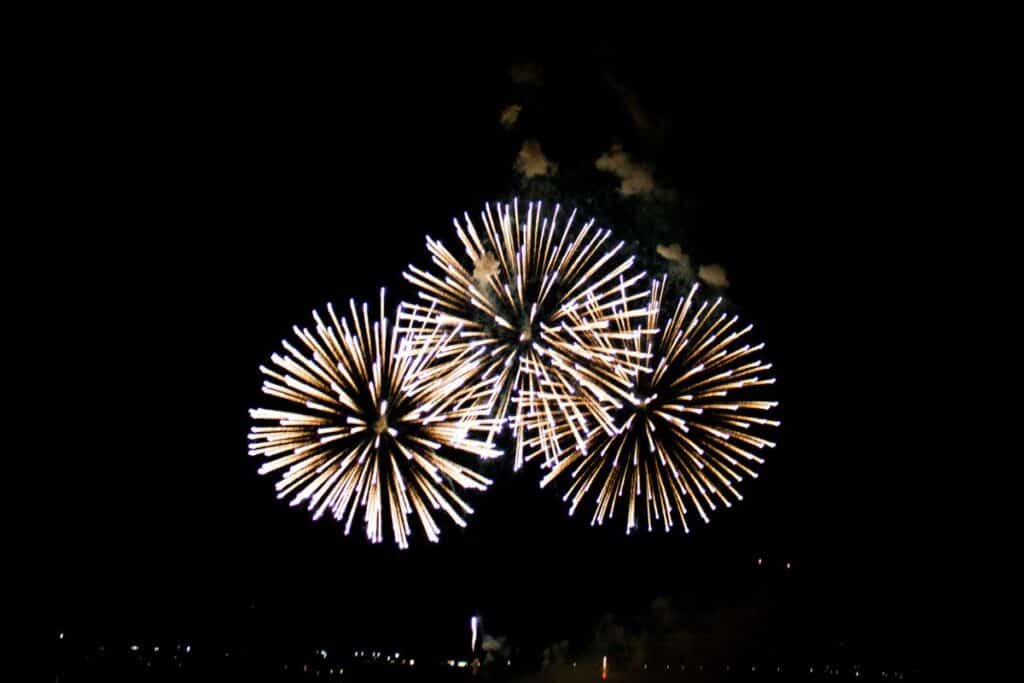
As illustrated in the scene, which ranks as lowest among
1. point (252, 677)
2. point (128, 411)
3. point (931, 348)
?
point (252, 677)

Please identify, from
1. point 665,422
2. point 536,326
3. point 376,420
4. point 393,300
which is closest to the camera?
point 376,420

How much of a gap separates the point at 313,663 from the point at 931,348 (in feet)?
30.1

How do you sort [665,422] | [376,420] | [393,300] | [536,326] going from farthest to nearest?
[393,300] < [665,422] < [536,326] < [376,420]

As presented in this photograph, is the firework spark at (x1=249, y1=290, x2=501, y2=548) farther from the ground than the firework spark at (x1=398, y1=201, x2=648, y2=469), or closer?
closer

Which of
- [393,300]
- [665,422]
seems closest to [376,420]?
[393,300]

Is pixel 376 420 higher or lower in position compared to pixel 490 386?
lower

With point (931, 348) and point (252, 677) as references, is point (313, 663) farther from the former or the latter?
point (931, 348)

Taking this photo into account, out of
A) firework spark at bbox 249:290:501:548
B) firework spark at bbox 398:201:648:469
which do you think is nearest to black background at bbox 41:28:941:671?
firework spark at bbox 398:201:648:469

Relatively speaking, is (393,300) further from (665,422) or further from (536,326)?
(665,422)

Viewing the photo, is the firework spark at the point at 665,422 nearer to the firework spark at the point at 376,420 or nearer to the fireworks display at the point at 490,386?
the fireworks display at the point at 490,386

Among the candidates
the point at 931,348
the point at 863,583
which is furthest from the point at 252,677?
the point at 931,348

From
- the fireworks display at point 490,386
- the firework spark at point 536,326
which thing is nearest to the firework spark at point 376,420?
the fireworks display at point 490,386

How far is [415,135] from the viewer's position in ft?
34.7

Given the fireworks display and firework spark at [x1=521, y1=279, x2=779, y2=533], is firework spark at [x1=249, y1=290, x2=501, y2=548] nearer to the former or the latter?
the fireworks display
